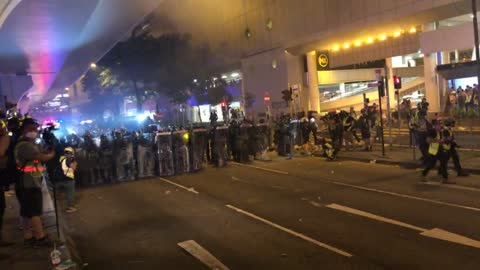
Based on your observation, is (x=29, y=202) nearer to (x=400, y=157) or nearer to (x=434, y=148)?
(x=434, y=148)

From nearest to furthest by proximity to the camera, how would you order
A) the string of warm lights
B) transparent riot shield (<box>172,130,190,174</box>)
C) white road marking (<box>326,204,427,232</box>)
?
white road marking (<box>326,204,427,232</box>)
transparent riot shield (<box>172,130,190,174</box>)
the string of warm lights

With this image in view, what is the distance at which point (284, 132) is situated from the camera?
2019 cm

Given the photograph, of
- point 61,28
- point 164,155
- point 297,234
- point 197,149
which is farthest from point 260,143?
point 297,234

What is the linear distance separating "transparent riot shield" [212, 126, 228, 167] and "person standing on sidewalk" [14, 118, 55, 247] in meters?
10.9

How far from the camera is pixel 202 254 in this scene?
292 inches

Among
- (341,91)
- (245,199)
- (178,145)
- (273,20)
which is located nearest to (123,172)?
(178,145)

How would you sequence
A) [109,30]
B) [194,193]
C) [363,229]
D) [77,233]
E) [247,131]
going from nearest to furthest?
1. [363,229]
2. [77,233]
3. [194,193]
4. [109,30]
5. [247,131]

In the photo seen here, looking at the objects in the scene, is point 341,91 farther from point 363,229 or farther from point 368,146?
point 363,229

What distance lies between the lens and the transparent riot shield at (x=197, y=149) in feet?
56.9

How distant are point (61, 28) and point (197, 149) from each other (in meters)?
6.84

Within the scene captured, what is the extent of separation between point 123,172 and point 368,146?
1018cm

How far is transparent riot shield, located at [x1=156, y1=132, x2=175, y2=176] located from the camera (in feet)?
55.1

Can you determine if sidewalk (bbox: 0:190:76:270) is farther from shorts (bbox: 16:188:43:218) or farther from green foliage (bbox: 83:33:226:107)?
green foliage (bbox: 83:33:226:107)

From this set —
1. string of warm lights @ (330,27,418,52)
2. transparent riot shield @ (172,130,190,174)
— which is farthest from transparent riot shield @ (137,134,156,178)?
string of warm lights @ (330,27,418,52)
